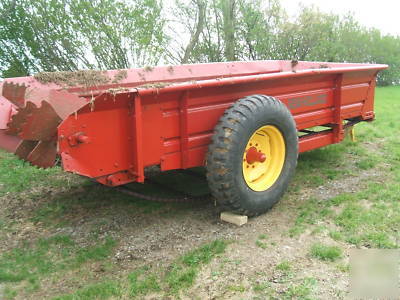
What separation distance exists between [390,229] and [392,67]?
591 inches

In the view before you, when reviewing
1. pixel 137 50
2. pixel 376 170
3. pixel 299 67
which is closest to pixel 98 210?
pixel 376 170

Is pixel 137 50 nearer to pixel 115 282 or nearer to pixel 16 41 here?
pixel 16 41

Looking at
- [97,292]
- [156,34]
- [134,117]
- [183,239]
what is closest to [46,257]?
[97,292]

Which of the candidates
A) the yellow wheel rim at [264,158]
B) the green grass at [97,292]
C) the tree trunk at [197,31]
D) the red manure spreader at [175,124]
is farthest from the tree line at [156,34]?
the green grass at [97,292]

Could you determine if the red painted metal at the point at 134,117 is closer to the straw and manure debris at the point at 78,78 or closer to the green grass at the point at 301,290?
the straw and manure debris at the point at 78,78

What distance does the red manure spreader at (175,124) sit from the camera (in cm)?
289

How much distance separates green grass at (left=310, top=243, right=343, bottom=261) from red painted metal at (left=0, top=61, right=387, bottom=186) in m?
1.15

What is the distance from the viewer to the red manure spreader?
289cm

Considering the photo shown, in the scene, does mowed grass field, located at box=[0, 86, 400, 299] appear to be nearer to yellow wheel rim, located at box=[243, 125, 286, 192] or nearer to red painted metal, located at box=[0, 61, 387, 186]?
yellow wheel rim, located at box=[243, 125, 286, 192]

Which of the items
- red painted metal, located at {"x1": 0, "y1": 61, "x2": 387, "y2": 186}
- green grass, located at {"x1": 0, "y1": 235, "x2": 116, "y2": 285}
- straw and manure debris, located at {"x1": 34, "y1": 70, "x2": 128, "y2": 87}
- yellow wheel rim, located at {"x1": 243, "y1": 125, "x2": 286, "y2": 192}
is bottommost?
green grass, located at {"x1": 0, "y1": 235, "x2": 116, "y2": 285}

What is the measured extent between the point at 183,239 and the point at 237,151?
816 millimetres

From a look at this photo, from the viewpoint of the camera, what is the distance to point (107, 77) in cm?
443

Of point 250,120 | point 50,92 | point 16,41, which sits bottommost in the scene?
point 250,120

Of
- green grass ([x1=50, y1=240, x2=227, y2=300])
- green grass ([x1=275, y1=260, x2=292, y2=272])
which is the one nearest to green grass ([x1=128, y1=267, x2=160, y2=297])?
green grass ([x1=50, y1=240, x2=227, y2=300])
